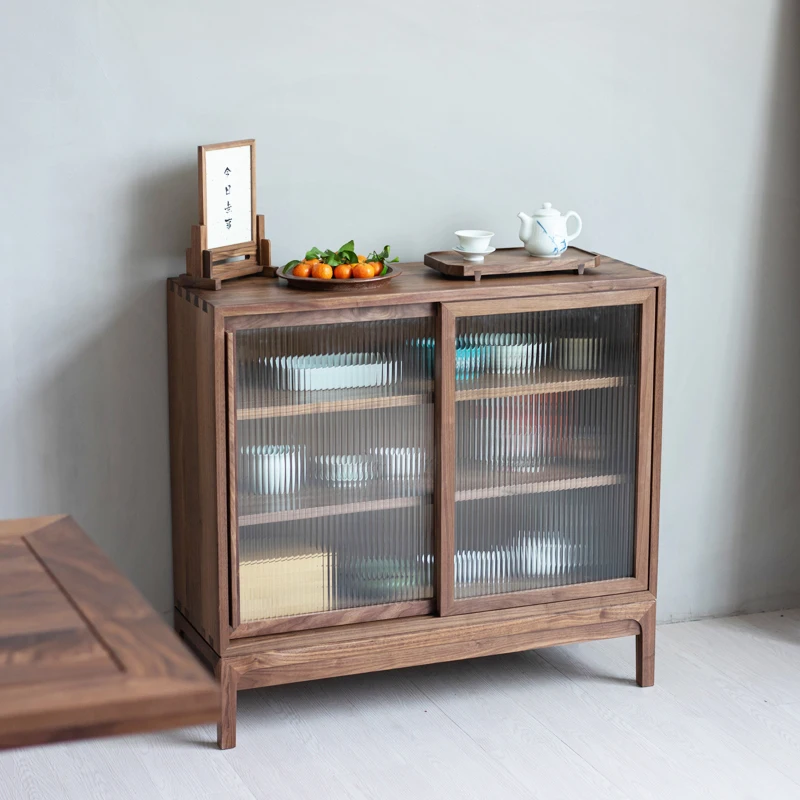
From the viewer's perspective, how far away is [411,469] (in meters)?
2.86

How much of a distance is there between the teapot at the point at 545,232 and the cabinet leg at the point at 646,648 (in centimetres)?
96

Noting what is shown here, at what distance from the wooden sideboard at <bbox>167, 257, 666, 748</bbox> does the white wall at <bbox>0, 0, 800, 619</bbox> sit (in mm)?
184

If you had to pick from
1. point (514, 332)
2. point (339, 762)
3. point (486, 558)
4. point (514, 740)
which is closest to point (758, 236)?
point (514, 332)

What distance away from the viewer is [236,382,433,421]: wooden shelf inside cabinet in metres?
2.69

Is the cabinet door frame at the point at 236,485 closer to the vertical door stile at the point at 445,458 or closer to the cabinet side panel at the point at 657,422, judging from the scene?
the vertical door stile at the point at 445,458

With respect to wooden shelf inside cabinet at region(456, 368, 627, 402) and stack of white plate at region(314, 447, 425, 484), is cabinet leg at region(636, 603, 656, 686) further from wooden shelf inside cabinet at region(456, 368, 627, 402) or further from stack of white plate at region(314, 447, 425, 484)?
stack of white plate at region(314, 447, 425, 484)

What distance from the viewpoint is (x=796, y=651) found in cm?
337

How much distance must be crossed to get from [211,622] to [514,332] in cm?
98

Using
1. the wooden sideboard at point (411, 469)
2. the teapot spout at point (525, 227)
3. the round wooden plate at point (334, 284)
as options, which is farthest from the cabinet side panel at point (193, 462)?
the teapot spout at point (525, 227)

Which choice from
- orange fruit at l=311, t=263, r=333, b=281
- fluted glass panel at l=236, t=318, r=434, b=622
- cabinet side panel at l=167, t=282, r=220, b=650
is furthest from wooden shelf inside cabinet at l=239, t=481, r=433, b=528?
orange fruit at l=311, t=263, r=333, b=281

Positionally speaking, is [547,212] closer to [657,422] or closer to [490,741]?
[657,422]

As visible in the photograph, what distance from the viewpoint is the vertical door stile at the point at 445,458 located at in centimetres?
275

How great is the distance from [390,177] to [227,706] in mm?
1355

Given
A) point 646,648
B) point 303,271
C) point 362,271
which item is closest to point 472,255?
point 362,271
